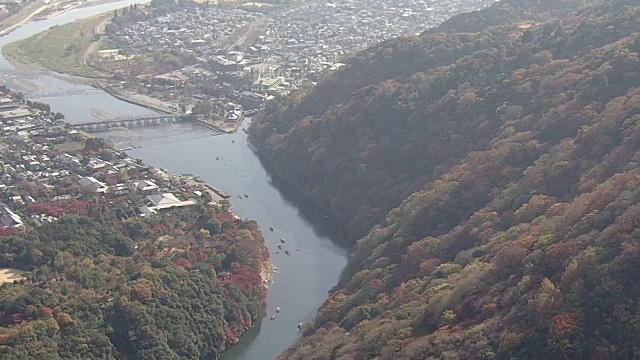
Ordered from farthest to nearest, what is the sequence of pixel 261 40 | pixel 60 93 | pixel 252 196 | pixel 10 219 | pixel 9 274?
1. pixel 261 40
2. pixel 60 93
3. pixel 252 196
4. pixel 10 219
5. pixel 9 274

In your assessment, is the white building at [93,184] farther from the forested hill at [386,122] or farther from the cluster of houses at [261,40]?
the cluster of houses at [261,40]

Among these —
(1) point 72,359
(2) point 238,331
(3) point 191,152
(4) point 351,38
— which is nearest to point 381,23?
(4) point 351,38

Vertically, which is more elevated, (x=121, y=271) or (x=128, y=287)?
(x=128, y=287)

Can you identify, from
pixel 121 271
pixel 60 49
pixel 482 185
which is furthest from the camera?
pixel 60 49

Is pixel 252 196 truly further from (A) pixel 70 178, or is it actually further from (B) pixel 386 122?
(A) pixel 70 178

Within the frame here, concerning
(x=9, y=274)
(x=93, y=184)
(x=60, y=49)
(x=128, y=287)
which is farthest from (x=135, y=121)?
(x=128, y=287)

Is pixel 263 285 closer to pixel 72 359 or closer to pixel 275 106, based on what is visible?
pixel 72 359
